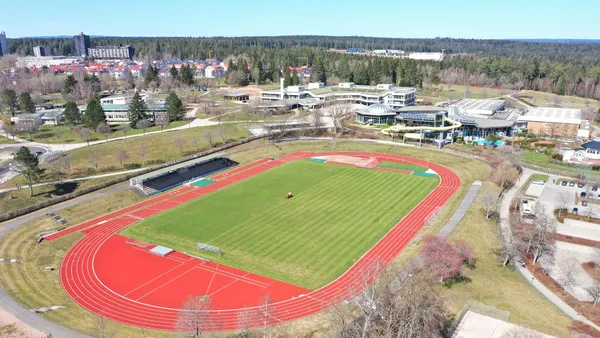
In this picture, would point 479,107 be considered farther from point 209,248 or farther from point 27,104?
point 27,104

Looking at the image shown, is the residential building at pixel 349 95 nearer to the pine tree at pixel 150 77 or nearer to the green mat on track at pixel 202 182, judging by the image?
the pine tree at pixel 150 77

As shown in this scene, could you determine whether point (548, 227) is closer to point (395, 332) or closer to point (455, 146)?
point (395, 332)

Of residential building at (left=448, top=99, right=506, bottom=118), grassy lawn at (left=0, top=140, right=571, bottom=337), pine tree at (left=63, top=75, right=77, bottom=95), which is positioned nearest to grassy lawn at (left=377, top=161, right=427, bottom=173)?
grassy lawn at (left=0, top=140, right=571, bottom=337)

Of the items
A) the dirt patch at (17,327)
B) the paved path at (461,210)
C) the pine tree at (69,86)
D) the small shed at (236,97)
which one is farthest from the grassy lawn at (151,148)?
the pine tree at (69,86)

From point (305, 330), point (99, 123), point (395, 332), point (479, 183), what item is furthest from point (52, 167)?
point (479, 183)

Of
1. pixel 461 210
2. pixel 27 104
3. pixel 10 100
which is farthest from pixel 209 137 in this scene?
pixel 10 100

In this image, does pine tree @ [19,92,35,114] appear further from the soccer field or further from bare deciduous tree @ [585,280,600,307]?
bare deciduous tree @ [585,280,600,307]
